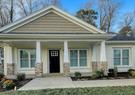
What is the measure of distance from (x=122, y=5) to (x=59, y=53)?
27221mm

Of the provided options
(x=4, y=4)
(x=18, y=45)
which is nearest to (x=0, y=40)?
(x=18, y=45)

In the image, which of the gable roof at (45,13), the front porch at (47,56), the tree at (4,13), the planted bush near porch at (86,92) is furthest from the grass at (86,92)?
the tree at (4,13)

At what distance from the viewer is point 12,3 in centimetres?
3984

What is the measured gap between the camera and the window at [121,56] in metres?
20.9

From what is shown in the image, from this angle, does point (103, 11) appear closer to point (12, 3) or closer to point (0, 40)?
point (12, 3)

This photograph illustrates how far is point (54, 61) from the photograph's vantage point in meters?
20.4

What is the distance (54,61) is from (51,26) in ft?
13.0

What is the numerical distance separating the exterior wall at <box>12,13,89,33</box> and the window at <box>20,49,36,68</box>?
112 inches

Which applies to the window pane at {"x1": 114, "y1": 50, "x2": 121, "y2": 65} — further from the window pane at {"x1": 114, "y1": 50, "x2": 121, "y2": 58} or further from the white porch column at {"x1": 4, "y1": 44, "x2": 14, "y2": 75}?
the white porch column at {"x1": 4, "y1": 44, "x2": 14, "y2": 75}

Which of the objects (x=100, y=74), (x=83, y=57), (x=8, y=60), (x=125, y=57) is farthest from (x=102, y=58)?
(x=8, y=60)

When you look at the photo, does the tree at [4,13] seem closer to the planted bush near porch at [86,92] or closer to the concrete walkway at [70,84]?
the concrete walkway at [70,84]

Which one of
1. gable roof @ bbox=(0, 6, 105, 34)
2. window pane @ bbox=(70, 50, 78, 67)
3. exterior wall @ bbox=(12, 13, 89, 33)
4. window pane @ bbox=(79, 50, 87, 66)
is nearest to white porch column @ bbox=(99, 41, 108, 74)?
gable roof @ bbox=(0, 6, 105, 34)

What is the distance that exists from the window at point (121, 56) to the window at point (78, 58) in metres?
3.04

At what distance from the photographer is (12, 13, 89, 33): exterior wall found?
704 inches
